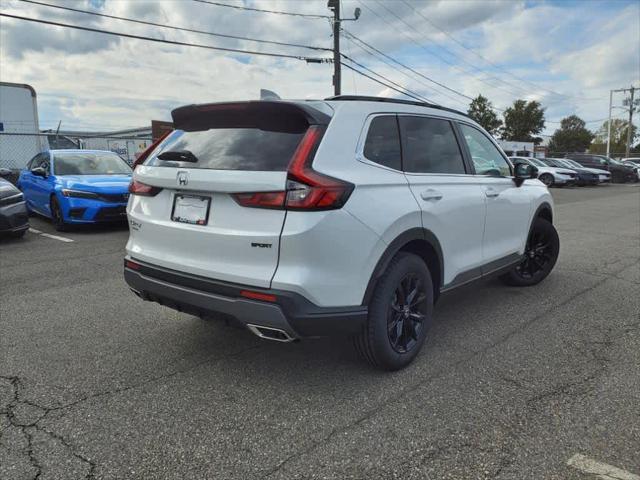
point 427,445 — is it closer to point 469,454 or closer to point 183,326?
point 469,454

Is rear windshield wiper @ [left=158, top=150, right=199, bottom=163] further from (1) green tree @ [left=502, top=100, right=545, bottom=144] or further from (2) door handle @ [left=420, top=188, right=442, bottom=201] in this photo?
(1) green tree @ [left=502, top=100, right=545, bottom=144]

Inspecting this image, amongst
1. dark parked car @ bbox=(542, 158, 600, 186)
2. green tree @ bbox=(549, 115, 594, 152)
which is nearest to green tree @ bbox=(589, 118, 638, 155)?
green tree @ bbox=(549, 115, 594, 152)

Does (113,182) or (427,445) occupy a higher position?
(113,182)

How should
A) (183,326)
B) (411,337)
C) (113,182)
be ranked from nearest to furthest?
1. (411,337)
2. (183,326)
3. (113,182)

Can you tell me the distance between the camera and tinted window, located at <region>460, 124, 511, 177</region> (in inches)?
167

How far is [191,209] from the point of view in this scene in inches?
120

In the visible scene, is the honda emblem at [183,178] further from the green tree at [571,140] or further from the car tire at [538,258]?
the green tree at [571,140]

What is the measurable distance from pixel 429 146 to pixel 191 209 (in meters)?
1.79

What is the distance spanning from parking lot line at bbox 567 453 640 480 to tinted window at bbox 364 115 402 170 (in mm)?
1892

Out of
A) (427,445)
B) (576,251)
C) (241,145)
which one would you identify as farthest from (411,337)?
(576,251)

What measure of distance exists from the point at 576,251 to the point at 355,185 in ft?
19.8

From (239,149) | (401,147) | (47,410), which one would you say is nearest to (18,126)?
(47,410)

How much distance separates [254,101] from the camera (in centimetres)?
303

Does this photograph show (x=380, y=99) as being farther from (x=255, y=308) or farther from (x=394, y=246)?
(x=255, y=308)
